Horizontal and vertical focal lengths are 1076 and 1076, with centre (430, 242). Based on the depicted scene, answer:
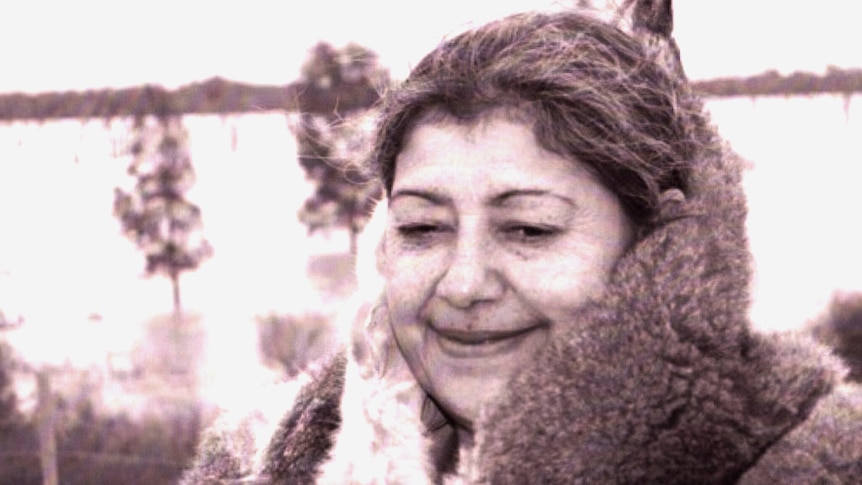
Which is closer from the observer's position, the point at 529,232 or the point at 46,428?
the point at 529,232

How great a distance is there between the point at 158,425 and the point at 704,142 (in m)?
3.55

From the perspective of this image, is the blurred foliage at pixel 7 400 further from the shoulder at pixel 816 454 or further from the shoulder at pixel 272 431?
the shoulder at pixel 816 454

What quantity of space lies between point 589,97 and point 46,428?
142 inches

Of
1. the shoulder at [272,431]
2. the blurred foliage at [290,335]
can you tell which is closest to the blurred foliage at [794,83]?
the shoulder at [272,431]

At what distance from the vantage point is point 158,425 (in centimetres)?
424

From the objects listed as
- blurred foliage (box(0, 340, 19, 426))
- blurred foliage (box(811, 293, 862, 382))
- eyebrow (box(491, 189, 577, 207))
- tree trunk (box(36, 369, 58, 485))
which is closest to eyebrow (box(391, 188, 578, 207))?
eyebrow (box(491, 189, 577, 207))

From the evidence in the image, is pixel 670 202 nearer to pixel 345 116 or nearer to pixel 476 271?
pixel 476 271

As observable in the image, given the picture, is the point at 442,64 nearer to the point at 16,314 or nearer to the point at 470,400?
the point at 470,400

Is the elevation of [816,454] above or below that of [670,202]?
below

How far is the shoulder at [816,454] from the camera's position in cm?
90

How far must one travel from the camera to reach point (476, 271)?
1073 mm

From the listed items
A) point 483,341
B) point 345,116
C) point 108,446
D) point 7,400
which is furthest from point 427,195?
point 7,400

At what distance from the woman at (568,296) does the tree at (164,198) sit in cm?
254

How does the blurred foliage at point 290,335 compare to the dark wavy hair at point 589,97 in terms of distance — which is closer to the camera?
the dark wavy hair at point 589,97
